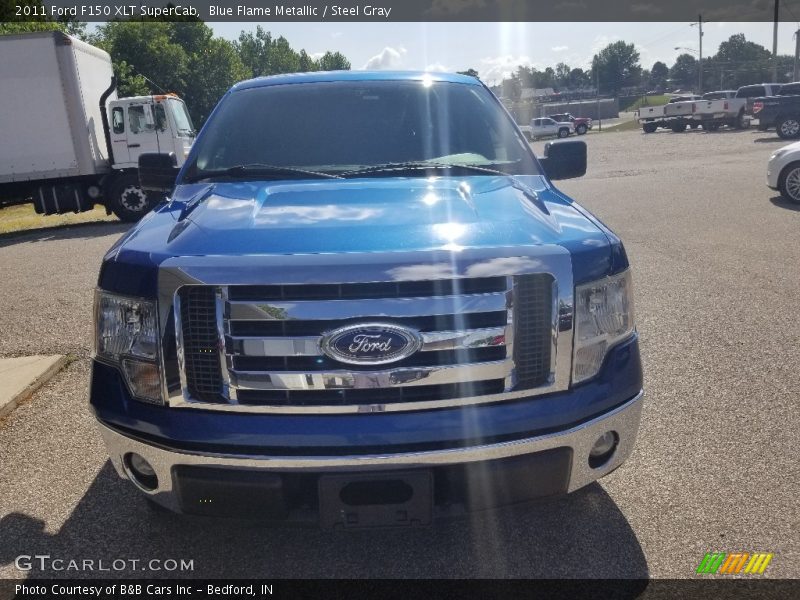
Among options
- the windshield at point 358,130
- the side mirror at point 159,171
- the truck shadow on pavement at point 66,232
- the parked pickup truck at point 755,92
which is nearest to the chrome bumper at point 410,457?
the windshield at point 358,130

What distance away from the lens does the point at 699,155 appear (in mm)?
23812

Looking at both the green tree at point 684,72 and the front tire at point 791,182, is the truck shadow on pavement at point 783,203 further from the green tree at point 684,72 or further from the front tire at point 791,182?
the green tree at point 684,72

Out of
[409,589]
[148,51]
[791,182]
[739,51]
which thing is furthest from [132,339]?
[739,51]

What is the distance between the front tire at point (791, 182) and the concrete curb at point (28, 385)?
1106cm

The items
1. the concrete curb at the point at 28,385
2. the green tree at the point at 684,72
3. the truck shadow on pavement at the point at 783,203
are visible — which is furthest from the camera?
the green tree at the point at 684,72

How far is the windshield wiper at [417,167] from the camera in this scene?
3244mm

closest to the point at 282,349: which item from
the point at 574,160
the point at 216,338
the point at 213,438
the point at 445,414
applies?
the point at 216,338

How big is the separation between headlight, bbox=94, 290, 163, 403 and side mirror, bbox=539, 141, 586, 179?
2498mm

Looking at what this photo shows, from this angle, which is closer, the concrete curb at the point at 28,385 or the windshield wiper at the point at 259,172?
the windshield wiper at the point at 259,172

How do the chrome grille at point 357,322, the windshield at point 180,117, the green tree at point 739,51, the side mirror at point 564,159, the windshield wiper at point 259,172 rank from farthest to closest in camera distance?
the green tree at point 739,51 → the windshield at point 180,117 → the side mirror at point 564,159 → the windshield wiper at point 259,172 → the chrome grille at point 357,322

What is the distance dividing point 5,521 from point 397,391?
6.36ft

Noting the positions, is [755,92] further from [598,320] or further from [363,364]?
[363,364]

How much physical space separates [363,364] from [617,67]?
5821 inches

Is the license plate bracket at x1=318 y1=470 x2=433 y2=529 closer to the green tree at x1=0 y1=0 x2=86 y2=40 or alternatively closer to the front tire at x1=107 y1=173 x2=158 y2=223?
the front tire at x1=107 y1=173 x2=158 y2=223
